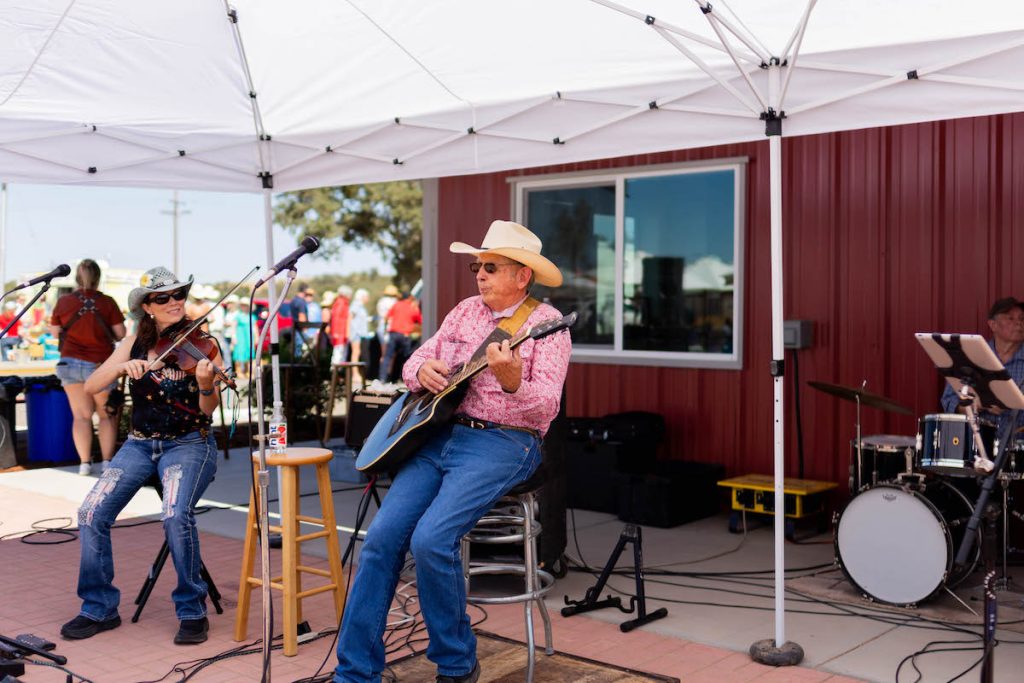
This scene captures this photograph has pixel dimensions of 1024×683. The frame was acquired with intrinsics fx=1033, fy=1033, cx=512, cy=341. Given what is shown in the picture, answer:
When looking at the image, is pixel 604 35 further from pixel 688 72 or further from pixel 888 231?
pixel 888 231

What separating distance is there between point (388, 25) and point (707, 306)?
3.38 meters

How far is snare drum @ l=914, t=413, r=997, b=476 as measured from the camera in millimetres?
4461

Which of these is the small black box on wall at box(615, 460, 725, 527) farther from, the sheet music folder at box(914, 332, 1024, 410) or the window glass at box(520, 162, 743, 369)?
the sheet music folder at box(914, 332, 1024, 410)

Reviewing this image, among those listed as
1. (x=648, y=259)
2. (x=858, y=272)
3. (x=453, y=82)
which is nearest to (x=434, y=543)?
(x=453, y=82)

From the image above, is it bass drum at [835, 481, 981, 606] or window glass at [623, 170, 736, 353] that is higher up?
window glass at [623, 170, 736, 353]

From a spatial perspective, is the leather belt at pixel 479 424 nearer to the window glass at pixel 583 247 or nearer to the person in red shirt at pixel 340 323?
the window glass at pixel 583 247

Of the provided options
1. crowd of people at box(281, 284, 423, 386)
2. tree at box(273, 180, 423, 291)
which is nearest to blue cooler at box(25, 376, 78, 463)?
crowd of people at box(281, 284, 423, 386)

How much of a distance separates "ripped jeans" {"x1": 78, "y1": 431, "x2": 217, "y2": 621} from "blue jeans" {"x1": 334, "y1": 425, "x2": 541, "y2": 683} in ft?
4.10

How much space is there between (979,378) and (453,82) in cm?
329

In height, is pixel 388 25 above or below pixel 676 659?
above

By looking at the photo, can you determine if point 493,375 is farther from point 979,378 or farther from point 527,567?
point 979,378

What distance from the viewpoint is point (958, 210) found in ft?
21.1

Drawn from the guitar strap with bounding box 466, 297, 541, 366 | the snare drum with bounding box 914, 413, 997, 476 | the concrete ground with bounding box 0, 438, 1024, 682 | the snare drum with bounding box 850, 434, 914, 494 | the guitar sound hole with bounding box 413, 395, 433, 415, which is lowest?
the concrete ground with bounding box 0, 438, 1024, 682

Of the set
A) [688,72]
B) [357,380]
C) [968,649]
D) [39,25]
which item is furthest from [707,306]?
[357,380]
